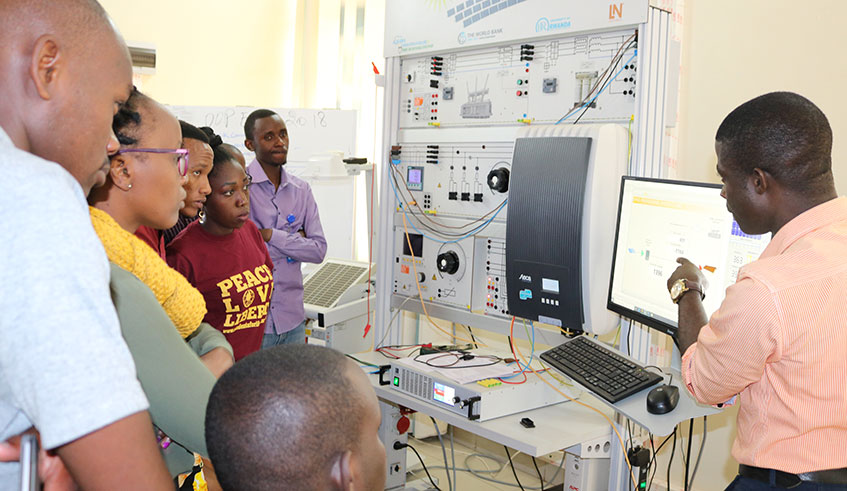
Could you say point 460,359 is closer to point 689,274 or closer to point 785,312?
point 689,274

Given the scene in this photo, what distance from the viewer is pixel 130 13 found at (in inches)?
214

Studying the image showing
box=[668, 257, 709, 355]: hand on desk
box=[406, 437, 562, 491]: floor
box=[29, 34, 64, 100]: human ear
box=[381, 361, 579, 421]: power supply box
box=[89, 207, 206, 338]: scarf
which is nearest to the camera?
box=[29, 34, 64, 100]: human ear

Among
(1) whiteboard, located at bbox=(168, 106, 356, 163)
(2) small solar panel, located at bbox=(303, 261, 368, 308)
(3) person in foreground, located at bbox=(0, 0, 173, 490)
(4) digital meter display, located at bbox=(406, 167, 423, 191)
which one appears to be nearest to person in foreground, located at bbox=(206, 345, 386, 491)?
(3) person in foreground, located at bbox=(0, 0, 173, 490)

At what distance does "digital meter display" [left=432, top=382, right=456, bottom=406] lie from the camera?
2.29m

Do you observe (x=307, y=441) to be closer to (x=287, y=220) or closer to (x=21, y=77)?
(x=21, y=77)

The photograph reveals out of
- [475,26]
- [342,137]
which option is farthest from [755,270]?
[342,137]

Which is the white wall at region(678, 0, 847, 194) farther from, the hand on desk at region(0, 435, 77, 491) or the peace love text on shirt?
the hand on desk at region(0, 435, 77, 491)

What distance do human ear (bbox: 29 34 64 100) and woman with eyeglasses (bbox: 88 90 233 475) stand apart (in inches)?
13.1

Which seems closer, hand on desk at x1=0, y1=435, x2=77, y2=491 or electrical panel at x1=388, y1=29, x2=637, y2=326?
hand on desk at x1=0, y1=435, x2=77, y2=491

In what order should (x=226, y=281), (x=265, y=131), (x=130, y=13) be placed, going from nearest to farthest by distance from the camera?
1. (x=226, y=281)
2. (x=265, y=131)
3. (x=130, y=13)

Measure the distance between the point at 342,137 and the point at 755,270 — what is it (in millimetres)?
3913

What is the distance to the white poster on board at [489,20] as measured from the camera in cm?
240

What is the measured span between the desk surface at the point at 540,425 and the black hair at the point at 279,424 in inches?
48.2

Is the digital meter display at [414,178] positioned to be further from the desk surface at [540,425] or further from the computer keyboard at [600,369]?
the computer keyboard at [600,369]
